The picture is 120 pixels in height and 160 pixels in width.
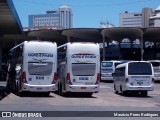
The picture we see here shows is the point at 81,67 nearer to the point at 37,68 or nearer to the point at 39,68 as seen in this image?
the point at 39,68

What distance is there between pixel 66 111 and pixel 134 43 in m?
85.8

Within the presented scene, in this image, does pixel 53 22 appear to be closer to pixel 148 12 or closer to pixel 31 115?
pixel 148 12

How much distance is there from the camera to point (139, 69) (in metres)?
28.0

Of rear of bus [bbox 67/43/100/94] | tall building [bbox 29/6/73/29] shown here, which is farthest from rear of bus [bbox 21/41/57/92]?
tall building [bbox 29/6/73/29]

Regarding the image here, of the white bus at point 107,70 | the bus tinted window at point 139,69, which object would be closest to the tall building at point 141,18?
the white bus at point 107,70

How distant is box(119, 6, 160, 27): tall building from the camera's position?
488 ft

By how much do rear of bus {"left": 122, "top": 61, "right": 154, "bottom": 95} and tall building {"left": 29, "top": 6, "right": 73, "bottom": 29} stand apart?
94.5 metres

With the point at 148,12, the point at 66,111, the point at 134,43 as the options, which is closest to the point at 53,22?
the point at 148,12

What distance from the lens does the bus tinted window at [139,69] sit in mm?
27922

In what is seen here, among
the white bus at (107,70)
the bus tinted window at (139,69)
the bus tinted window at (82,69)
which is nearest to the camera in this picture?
the bus tinted window at (82,69)

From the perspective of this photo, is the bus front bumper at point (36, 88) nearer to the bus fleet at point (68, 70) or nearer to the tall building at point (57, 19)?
the bus fleet at point (68, 70)

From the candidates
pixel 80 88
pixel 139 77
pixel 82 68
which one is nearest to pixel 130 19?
pixel 139 77

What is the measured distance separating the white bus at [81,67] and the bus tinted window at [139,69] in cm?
257

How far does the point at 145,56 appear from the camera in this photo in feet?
298
